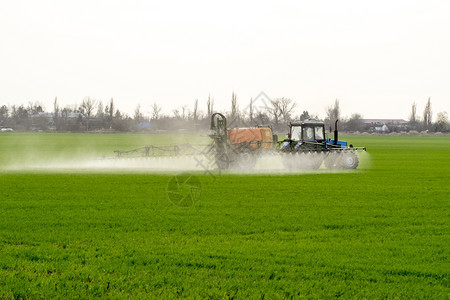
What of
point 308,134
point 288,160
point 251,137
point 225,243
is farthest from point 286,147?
point 225,243

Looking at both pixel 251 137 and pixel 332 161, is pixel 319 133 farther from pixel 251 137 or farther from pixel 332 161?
pixel 251 137

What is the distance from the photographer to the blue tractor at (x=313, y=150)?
28344 millimetres

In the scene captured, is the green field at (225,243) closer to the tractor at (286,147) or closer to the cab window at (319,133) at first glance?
the tractor at (286,147)

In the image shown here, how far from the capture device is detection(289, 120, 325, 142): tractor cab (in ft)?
95.0

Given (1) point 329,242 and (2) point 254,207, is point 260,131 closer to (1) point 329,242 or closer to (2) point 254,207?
(2) point 254,207

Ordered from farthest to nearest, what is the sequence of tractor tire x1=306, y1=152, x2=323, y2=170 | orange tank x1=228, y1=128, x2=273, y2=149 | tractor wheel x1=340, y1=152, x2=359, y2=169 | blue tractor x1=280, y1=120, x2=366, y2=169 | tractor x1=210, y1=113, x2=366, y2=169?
tractor wheel x1=340, y1=152, x2=359, y2=169 < tractor tire x1=306, y1=152, x2=323, y2=170 < blue tractor x1=280, y1=120, x2=366, y2=169 < orange tank x1=228, y1=128, x2=273, y2=149 < tractor x1=210, y1=113, x2=366, y2=169

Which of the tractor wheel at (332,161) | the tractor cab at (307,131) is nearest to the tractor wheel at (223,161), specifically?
the tractor cab at (307,131)

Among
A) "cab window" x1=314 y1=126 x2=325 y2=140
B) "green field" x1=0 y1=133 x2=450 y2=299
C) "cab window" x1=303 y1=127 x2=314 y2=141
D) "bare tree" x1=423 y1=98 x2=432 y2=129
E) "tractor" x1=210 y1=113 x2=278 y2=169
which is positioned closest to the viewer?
"green field" x1=0 y1=133 x2=450 y2=299

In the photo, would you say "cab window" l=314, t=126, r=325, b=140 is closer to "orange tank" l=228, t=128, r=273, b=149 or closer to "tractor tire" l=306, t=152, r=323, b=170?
"tractor tire" l=306, t=152, r=323, b=170

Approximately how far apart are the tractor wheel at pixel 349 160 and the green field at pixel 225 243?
29.8 ft

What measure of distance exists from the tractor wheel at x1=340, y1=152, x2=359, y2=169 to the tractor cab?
65.8 inches

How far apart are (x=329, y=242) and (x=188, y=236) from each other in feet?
10.2

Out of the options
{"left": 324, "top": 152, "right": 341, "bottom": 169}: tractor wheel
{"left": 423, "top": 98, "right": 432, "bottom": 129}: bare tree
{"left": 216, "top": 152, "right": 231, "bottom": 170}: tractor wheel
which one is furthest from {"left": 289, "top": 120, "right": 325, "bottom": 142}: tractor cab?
{"left": 423, "top": 98, "right": 432, "bottom": 129}: bare tree

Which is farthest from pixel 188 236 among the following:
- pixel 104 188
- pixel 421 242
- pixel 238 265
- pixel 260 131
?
pixel 260 131
